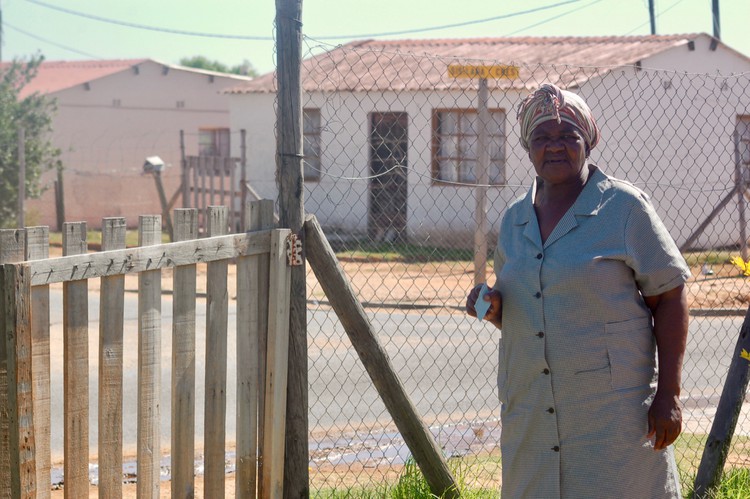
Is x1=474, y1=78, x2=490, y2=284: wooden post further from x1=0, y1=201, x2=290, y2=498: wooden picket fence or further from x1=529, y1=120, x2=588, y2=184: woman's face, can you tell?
x1=529, y1=120, x2=588, y2=184: woman's face

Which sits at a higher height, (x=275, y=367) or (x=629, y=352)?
(x=629, y=352)

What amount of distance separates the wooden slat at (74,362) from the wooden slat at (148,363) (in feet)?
0.79

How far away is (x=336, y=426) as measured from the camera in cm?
669

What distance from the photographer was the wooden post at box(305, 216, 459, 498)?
3.88 meters

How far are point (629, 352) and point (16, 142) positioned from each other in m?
19.5

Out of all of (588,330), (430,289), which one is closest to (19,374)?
(588,330)

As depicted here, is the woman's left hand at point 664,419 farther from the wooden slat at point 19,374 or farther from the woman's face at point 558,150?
the wooden slat at point 19,374

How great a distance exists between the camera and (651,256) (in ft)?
9.70

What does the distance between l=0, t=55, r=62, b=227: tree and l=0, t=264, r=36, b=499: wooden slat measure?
17.7 m

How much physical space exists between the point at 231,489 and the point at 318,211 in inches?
606

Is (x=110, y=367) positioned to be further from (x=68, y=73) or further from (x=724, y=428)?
(x=68, y=73)

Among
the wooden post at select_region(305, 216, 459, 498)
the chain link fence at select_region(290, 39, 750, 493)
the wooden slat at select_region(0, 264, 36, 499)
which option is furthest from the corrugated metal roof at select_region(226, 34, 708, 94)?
the wooden slat at select_region(0, 264, 36, 499)

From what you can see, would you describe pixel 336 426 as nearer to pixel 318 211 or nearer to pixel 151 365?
pixel 151 365

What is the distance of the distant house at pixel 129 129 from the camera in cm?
2280
